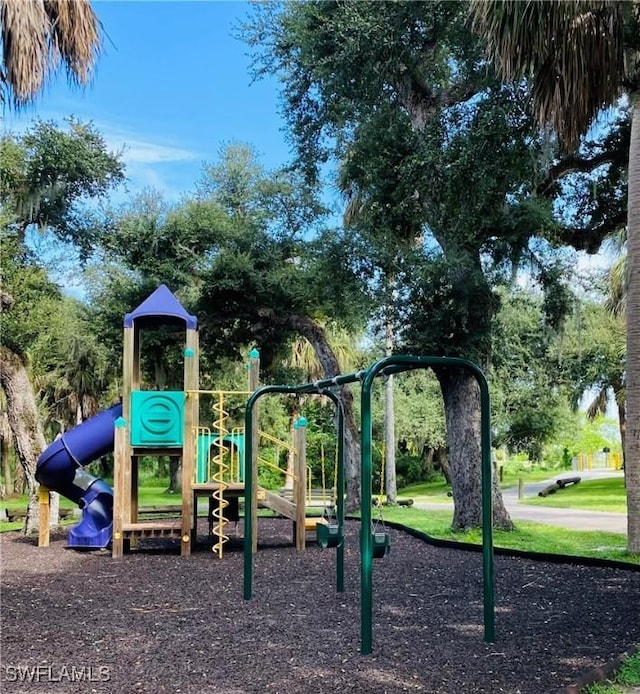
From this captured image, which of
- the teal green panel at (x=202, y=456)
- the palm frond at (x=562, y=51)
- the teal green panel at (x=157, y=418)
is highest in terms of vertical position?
the palm frond at (x=562, y=51)

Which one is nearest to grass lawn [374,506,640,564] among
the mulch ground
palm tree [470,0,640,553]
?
the mulch ground

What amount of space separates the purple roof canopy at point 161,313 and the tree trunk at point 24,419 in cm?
307

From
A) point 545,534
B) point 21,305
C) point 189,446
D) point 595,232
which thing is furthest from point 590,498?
point 21,305

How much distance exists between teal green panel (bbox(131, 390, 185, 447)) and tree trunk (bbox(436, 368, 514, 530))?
387 centimetres

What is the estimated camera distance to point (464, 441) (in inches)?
416

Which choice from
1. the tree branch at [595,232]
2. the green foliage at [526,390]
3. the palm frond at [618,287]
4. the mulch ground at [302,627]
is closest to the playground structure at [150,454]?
the mulch ground at [302,627]

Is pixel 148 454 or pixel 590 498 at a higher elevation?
pixel 148 454

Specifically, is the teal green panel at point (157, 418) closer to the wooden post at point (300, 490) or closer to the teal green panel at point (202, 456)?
the teal green panel at point (202, 456)

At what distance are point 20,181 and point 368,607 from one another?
12240 mm

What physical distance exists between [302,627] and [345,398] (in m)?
11.1

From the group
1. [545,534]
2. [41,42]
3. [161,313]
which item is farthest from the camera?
[545,534]

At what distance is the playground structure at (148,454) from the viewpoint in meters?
9.13

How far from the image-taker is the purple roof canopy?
31.3 ft

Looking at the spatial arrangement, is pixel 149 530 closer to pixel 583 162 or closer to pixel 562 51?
pixel 562 51
